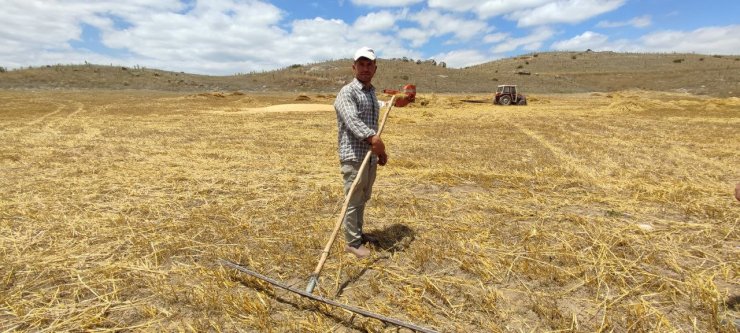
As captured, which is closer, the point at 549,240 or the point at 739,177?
the point at 549,240

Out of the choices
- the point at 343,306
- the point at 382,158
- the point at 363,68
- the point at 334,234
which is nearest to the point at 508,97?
the point at 382,158

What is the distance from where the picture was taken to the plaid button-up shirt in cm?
396

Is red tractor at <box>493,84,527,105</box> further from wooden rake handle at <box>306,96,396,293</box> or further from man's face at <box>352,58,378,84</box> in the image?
wooden rake handle at <box>306,96,396,293</box>

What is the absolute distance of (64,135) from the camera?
13000 millimetres

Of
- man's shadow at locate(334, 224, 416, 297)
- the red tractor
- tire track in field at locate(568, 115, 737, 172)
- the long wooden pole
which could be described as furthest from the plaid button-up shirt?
the red tractor

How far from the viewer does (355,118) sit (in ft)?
13.0

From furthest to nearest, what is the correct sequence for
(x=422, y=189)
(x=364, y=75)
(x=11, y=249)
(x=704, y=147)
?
(x=704, y=147)
(x=422, y=189)
(x=11, y=249)
(x=364, y=75)

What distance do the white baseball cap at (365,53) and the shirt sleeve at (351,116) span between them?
1.13 ft

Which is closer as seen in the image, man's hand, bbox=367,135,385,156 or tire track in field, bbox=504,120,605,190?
man's hand, bbox=367,135,385,156

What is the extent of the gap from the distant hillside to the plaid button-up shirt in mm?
43247

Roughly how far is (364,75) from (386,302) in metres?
2.04

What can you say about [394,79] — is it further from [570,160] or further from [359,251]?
[359,251]

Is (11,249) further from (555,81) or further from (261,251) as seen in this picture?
(555,81)

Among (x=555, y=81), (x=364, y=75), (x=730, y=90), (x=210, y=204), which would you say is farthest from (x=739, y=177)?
(x=555, y=81)
